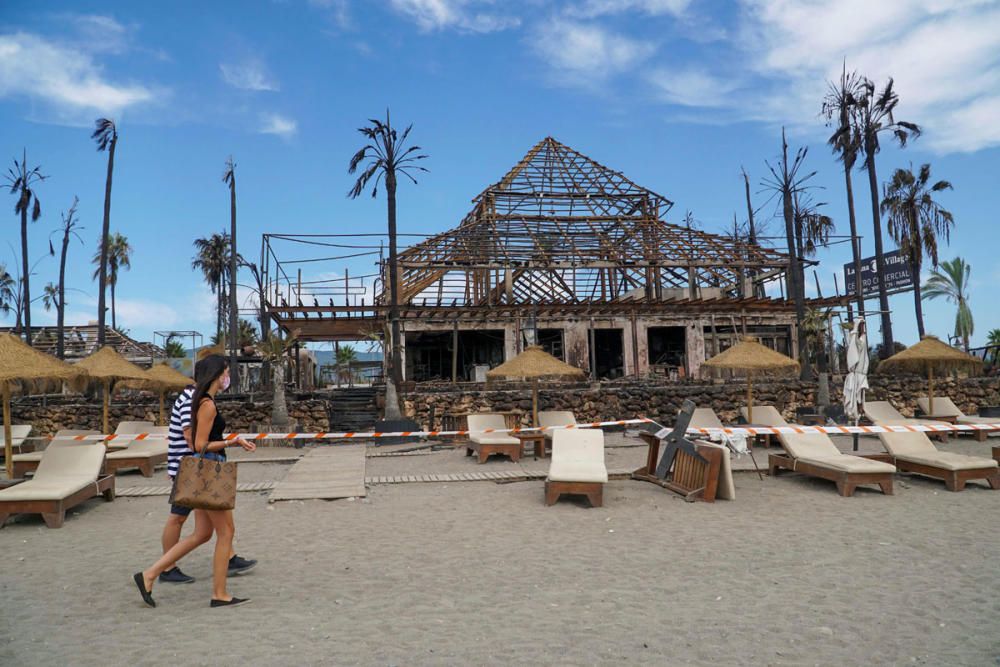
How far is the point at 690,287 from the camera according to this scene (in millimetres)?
22797

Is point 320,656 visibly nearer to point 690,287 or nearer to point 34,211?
point 690,287

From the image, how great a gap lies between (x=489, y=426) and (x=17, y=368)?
7.30 meters

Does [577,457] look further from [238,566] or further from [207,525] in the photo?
[207,525]

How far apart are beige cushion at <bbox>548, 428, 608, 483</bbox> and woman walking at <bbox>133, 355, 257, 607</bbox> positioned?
405 centimetres

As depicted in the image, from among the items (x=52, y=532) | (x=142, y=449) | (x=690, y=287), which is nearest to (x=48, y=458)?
(x=52, y=532)

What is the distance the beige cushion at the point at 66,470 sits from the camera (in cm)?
704

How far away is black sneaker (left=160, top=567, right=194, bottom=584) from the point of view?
470 cm

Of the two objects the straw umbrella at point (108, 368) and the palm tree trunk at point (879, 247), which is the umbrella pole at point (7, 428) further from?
the palm tree trunk at point (879, 247)

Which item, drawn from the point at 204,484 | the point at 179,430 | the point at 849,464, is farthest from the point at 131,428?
the point at 849,464

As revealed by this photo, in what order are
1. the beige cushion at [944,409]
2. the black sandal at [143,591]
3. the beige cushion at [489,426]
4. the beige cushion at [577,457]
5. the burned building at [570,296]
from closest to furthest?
the black sandal at [143,591]
the beige cushion at [577,457]
the beige cushion at [489,426]
the beige cushion at [944,409]
the burned building at [570,296]

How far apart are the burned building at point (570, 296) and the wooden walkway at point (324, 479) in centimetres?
953

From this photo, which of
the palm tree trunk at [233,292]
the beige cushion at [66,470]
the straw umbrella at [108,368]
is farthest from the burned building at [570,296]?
the beige cushion at [66,470]

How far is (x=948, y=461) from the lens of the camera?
8.34 metres

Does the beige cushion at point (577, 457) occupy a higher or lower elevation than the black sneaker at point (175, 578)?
higher
